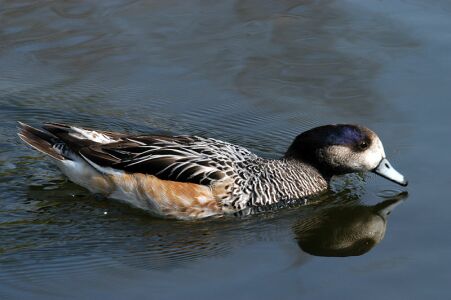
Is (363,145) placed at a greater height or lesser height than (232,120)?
greater

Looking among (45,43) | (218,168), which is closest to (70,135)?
(218,168)

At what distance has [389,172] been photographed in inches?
399

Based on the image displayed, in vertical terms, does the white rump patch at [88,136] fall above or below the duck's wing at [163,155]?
above

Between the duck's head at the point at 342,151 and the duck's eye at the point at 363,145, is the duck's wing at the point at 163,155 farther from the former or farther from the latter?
the duck's eye at the point at 363,145

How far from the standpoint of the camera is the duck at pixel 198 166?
9.99 m

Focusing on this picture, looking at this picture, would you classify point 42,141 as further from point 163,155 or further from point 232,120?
point 232,120

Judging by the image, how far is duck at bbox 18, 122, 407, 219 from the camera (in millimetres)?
9992

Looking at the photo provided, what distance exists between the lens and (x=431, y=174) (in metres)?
10.3

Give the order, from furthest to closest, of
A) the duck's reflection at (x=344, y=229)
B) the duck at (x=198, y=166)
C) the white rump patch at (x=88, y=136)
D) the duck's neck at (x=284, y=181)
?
the white rump patch at (x=88, y=136), the duck's neck at (x=284, y=181), the duck at (x=198, y=166), the duck's reflection at (x=344, y=229)

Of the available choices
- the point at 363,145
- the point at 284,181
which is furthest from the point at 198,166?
the point at 363,145

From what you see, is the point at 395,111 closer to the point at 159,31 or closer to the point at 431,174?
the point at 431,174

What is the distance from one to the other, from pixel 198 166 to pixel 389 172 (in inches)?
72.7

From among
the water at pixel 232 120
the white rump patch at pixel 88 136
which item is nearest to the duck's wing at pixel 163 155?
the white rump patch at pixel 88 136

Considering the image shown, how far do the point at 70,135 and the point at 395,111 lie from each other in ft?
11.8
